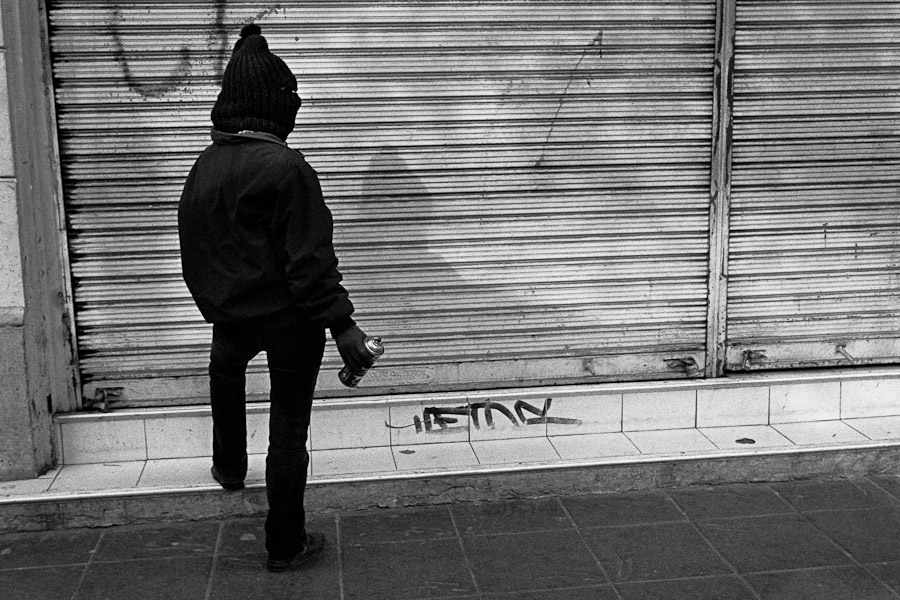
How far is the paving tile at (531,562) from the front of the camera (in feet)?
13.6

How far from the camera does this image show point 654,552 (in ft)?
14.5

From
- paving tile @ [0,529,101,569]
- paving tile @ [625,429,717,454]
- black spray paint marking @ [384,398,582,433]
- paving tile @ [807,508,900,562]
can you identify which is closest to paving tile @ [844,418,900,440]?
paving tile @ [807,508,900,562]

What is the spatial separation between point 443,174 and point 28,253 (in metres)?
2.09

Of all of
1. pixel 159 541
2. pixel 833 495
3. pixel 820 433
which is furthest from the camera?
pixel 820 433

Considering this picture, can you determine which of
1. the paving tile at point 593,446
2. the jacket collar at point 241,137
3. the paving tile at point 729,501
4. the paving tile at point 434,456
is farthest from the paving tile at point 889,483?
the jacket collar at point 241,137

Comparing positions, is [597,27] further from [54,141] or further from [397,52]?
[54,141]

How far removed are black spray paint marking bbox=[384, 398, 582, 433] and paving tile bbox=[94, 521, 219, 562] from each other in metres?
1.15

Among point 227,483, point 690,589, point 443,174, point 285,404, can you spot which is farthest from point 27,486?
point 690,589

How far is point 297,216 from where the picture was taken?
3.87 m

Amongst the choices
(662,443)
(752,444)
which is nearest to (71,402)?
(662,443)

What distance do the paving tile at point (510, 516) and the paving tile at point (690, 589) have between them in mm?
638

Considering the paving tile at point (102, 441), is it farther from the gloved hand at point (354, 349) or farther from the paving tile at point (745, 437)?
the paving tile at point (745, 437)

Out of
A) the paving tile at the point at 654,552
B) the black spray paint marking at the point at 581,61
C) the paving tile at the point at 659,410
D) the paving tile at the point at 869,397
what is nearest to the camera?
the paving tile at the point at 654,552

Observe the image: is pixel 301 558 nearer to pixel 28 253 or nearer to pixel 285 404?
pixel 285 404
